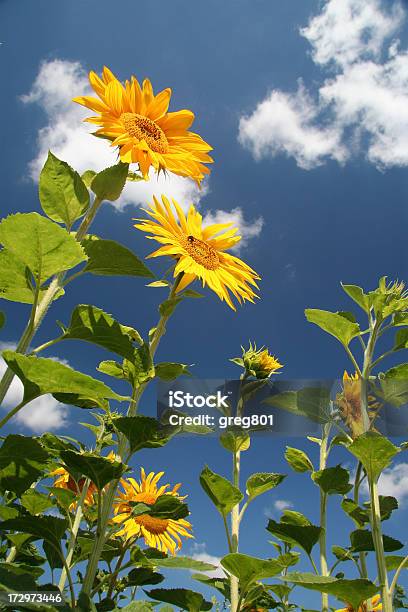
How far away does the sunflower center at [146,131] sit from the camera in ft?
6.27

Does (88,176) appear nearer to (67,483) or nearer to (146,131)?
(146,131)

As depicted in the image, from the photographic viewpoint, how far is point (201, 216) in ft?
8.16

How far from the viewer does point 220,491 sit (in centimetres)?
226

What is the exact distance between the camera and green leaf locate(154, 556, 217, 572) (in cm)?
180

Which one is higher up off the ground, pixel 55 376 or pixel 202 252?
pixel 202 252

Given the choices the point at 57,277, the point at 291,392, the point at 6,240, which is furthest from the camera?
the point at 291,392

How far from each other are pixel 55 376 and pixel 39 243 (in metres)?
0.35

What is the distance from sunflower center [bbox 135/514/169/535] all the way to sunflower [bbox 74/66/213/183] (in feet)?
6.44

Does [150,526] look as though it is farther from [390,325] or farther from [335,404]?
[390,325]

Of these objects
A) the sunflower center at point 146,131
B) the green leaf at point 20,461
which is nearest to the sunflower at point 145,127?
the sunflower center at point 146,131

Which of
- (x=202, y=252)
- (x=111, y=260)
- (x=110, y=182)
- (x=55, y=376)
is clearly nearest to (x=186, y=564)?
(x=55, y=376)

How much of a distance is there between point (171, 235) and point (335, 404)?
1.13 metres

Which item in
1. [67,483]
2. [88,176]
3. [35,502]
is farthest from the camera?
[67,483]

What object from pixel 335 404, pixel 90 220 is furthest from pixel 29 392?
pixel 335 404
